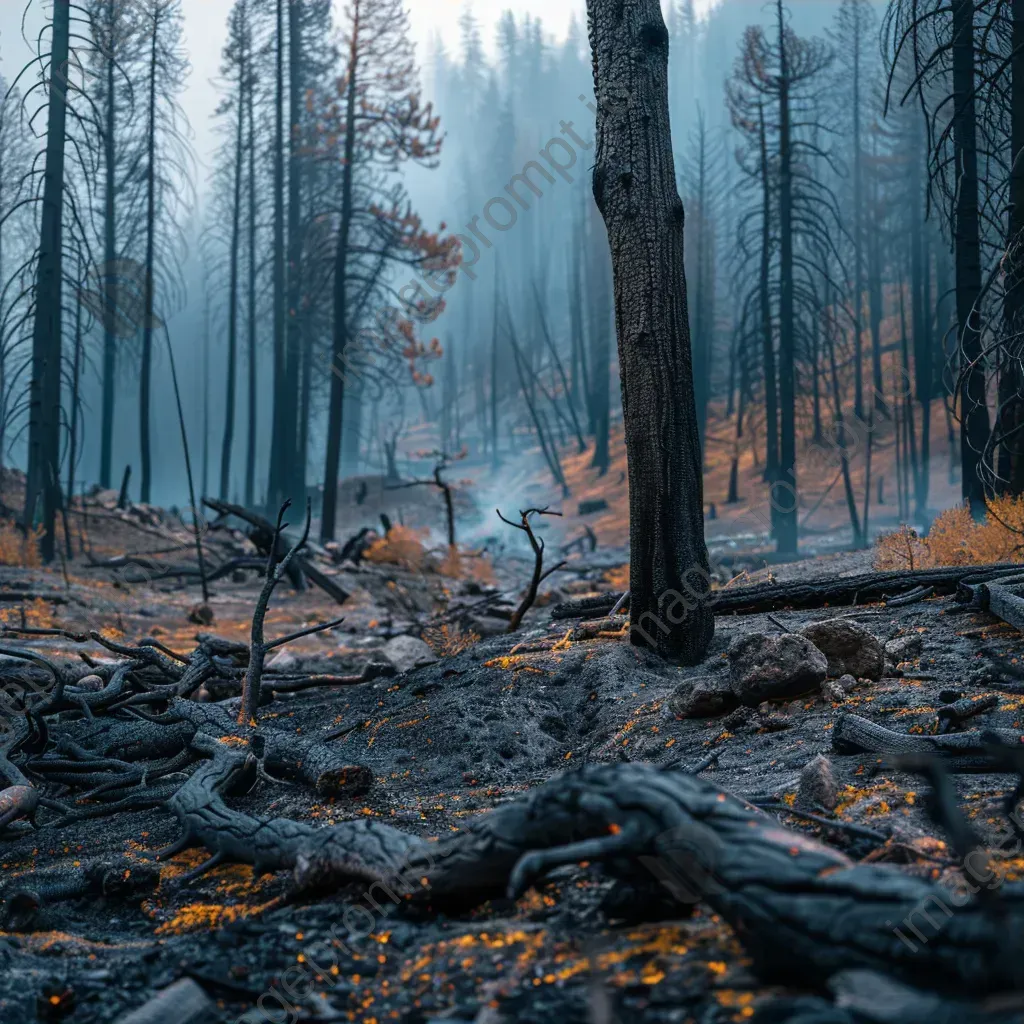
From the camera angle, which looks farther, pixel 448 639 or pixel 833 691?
pixel 448 639

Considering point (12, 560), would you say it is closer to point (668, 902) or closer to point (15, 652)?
point (15, 652)

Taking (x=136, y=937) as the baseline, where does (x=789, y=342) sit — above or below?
above

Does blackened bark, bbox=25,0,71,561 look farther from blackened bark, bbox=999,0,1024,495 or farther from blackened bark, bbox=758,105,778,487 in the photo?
blackened bark, bbox=758,105,778,487

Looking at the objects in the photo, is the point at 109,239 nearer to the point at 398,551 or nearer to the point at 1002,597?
the point at 398,551

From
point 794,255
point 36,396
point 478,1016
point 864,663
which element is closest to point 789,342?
point 794,255

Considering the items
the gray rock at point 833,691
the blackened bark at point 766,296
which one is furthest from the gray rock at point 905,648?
the blackened bark at point 766,296

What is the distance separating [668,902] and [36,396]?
1468 cm

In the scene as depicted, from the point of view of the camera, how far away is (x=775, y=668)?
4023mm

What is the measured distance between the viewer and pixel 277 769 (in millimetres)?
4199

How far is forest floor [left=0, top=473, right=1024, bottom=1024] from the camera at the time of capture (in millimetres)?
1781

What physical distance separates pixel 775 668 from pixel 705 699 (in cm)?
36

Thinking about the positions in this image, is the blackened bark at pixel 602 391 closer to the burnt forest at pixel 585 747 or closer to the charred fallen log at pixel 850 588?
the burnt forest at pixel 585 747

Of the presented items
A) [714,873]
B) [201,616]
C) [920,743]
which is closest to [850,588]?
[920,743]

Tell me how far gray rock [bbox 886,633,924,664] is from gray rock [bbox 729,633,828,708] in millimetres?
644
